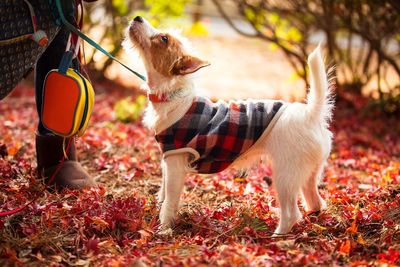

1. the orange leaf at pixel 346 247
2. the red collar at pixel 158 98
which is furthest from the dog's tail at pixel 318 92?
the red collar at pixel 158 98

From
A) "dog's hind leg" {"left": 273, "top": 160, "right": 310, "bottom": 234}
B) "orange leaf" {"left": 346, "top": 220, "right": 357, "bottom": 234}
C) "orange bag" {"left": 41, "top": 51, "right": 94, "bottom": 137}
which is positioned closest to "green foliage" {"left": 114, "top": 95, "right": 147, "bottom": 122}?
"orange bag" {"left": 41, "top": 51, "right": 94, "bottom": 137}

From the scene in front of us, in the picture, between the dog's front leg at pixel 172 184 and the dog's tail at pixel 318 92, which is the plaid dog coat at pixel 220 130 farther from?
the dog's tail at pixel 318 92

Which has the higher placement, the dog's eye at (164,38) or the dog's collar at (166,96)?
the dog's eye at (164,38)

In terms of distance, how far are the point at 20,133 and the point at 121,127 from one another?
115cm

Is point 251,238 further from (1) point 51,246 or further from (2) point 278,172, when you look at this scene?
(1) point 51,246

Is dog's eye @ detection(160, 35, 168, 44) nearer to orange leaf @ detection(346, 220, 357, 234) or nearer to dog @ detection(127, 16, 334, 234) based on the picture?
dog @ detection(127, 16, 334, 234)

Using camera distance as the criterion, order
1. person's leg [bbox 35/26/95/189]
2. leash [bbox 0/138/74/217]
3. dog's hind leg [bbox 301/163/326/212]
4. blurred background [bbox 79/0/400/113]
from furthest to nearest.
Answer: blurred background [bbox 79/0/400/113], person's leg [bbox 35/26/95/189], dog's hind leg [bbox 301/163/326/212], leash [bbox 0/138/74/217]

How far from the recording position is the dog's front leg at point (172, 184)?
3.29 metres

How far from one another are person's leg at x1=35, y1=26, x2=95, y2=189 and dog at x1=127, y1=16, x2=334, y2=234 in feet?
1.90

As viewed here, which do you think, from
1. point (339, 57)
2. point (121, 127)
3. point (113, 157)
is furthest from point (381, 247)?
point (339, 57)

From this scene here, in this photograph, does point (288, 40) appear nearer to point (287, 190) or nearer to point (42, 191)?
point (287, 190)

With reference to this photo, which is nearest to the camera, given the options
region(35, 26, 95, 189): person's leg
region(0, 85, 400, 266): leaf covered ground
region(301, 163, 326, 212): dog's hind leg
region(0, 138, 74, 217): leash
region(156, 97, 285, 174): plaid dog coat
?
region(0, 85, 400, 266): leaf covered ground

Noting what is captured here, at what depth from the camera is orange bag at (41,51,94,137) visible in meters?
3.11

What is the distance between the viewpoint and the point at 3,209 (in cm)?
326
